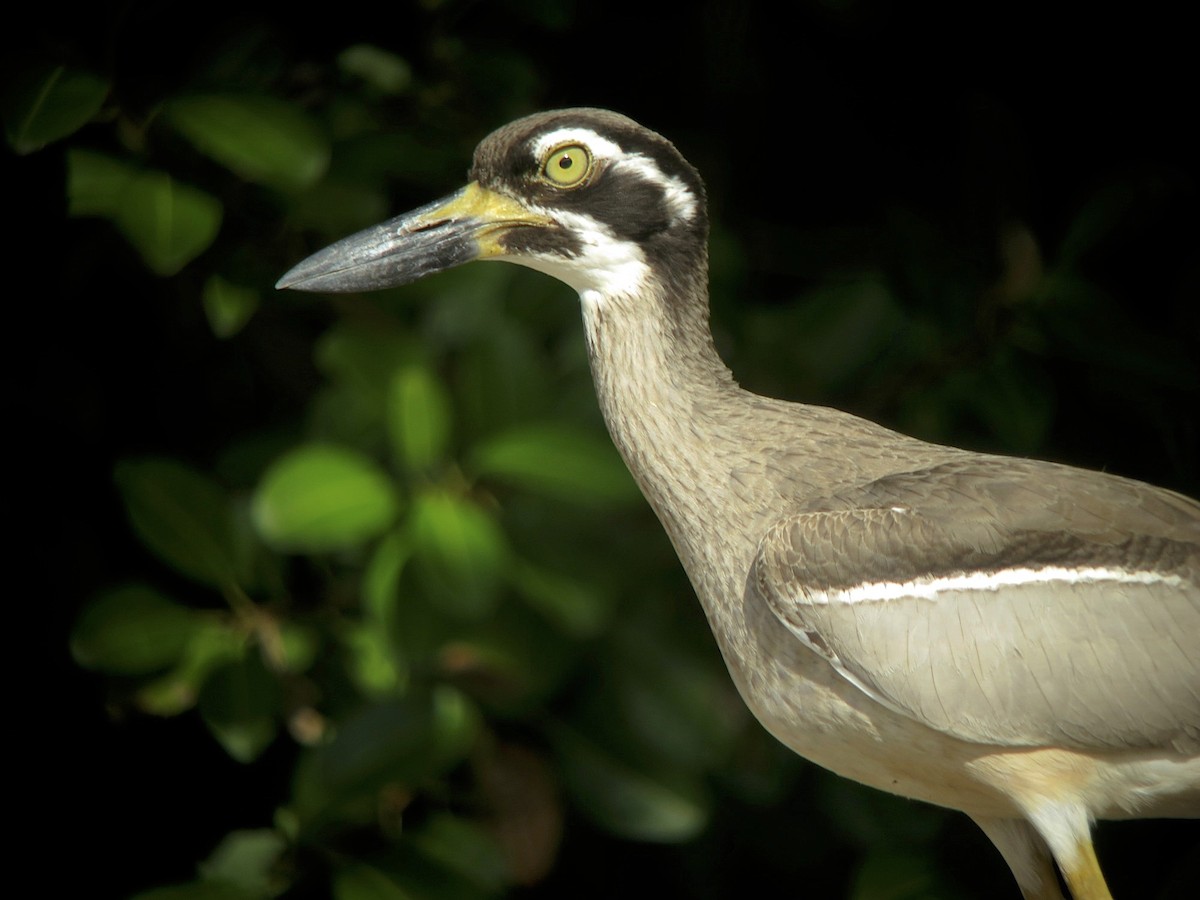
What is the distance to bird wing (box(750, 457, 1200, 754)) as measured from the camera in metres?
1.44

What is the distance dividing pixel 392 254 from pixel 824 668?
0.72m

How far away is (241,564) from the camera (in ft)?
7.30

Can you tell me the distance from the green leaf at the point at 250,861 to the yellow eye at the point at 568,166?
1293mm

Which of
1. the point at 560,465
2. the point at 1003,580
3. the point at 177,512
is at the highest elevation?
the point at 1003,580

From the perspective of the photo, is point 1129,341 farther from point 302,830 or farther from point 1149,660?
point 302,830

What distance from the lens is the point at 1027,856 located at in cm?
161

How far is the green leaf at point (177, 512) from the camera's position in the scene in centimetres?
218

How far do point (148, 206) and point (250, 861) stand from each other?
3.65ft

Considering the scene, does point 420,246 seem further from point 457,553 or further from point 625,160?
point 457,553

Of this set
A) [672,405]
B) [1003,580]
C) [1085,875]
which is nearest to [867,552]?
[1003,580]

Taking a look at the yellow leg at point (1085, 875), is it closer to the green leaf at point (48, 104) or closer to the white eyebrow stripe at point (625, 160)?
the white eyebrow stripe at point (625, 160)

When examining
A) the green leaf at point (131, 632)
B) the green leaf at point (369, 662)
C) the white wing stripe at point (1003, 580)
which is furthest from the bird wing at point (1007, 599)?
the green leaf at point (131, 632)

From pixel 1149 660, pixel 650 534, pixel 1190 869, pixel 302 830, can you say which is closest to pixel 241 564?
pixel 302 830

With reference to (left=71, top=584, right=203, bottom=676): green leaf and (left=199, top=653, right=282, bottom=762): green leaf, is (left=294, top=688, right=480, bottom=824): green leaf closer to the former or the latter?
(left=199, top=653, right=282, bottom=762): green leaf
